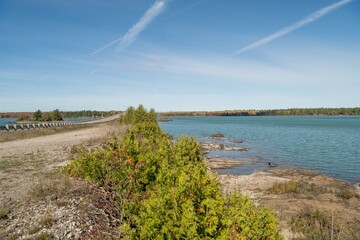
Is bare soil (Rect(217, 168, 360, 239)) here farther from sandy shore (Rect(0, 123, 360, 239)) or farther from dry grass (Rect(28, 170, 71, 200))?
dry grass (Rect(28, 170, 71, 200))

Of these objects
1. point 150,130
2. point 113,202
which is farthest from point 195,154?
point 150,130

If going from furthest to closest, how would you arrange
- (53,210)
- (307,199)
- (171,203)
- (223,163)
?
(223,163) → (307,199) → (53,210) → (171,203)

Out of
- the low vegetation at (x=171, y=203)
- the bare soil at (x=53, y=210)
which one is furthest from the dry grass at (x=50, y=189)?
the low vegetation at (x=171, y=203)

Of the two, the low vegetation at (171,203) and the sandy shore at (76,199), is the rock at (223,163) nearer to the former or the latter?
the sandy shore at (76,199)

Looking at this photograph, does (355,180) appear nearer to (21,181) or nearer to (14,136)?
(21,181)

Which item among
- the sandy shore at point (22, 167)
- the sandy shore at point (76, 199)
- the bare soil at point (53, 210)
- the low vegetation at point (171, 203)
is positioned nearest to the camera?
the low vegetation at point (171, 203)

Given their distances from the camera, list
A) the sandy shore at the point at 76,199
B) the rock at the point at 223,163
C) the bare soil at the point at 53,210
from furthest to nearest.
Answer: the rock at the point at 223,163 → the sandy shore at the point at 76,199 → the bare soil at the point at 53,210

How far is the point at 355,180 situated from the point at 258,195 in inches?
491

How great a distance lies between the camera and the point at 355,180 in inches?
998

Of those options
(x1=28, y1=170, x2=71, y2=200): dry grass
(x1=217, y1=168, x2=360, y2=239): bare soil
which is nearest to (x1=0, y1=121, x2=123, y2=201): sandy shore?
(x1=28, y1=170, x2=71, y2=200): dry grass

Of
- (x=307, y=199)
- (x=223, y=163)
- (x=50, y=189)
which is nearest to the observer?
(x=50, y=189)

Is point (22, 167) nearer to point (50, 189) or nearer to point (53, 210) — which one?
point (50, 189)

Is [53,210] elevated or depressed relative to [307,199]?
elevated

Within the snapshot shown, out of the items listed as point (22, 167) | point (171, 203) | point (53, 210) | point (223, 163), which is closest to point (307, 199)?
point (171, 203)
